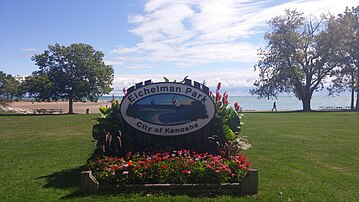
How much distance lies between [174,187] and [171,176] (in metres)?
0.25

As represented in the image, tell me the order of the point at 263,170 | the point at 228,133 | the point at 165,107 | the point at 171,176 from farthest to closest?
the point at 263,170 < the point at 165,107 < the point at 228,133 < the point at 171,176

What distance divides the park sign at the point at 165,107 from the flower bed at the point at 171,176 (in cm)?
140

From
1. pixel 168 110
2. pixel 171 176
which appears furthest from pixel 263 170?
pixel 171 176

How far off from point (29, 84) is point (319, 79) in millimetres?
38461

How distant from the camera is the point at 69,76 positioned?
4847 centimetres

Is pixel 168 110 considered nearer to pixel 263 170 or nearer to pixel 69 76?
pixel 263 170


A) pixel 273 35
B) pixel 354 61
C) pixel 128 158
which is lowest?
pixel 128 158

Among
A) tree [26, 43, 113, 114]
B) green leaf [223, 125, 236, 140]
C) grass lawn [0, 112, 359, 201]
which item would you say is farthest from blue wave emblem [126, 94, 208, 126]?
tree [26, 43, 113, 114]

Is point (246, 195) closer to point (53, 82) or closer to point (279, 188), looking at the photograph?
point (279, 188)

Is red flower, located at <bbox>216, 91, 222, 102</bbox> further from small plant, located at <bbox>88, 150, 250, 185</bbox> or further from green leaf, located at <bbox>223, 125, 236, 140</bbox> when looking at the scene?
small plant, located at <bbox>88, 150, 250, 185</bbox>

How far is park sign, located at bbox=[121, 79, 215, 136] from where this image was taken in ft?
26.9

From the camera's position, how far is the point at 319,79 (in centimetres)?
5125

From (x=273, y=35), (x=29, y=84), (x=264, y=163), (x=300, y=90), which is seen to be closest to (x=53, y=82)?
(x=29, y=84)

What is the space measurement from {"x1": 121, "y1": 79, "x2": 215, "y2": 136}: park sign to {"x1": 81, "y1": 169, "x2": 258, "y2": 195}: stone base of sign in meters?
2.03
